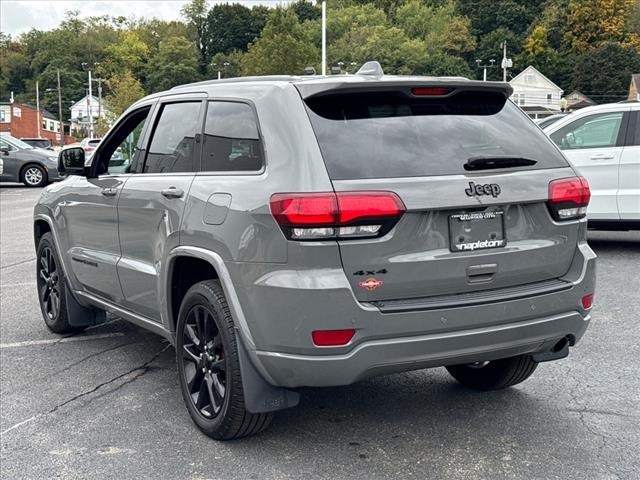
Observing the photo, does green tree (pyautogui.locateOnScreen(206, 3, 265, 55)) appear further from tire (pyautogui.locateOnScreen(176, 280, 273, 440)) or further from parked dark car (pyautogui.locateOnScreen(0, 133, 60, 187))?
tire (pyautogui.locateOnScreen(176, 280, 273, 440))

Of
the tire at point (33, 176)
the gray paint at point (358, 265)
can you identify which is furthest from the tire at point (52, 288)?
the tire at point (33, 176)

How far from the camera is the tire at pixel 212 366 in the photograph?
12.1 feet

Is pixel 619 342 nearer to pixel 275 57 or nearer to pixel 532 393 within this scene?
pixel 532 393

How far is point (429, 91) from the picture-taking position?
3.76m

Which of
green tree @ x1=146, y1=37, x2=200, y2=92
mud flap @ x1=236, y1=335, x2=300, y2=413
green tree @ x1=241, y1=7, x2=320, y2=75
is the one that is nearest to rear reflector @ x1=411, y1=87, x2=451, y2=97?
mud flap @ x1=236, y1=335, x2=300, y2=413

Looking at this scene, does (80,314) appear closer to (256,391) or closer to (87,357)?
(87,357)

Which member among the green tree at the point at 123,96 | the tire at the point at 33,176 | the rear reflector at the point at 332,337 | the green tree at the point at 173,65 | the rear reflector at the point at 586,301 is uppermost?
the green tree at the point at 173,65

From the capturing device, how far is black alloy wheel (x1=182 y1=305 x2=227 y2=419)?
3.89 meters

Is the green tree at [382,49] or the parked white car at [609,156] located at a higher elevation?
the green tree at [382,49]

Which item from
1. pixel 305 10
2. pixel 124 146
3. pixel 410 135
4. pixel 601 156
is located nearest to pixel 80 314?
pixel 124 146

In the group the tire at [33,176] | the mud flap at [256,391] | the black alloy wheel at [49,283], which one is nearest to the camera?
→ the mud flap at [256,391]

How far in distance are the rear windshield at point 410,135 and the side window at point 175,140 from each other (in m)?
0.99

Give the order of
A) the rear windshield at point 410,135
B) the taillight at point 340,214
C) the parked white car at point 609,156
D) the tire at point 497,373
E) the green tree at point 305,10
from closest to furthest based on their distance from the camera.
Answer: the taillight at point 340,214 < the rear windshield at point 410,135 < the tire at point 497,373 < the parked white car at point 609,156 < the green tree at point 305,10

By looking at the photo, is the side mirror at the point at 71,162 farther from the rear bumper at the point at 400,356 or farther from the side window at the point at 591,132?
the side window at the point at 591,132
